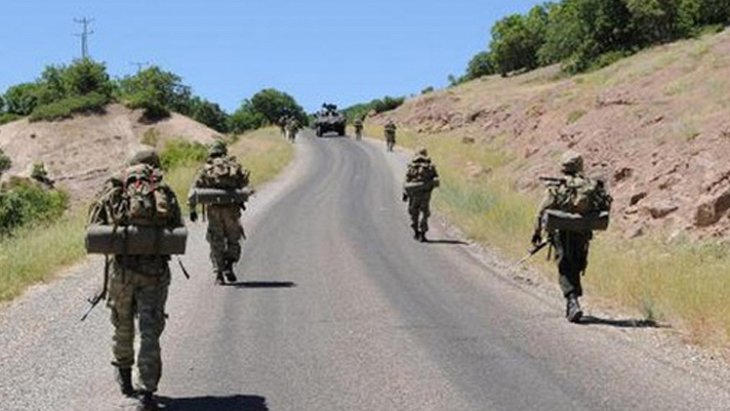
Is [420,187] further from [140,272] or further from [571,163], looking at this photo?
[140,272]

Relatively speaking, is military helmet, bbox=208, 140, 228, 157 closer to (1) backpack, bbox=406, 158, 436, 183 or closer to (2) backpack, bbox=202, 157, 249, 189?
(2) backpack, bbox=202, 157, 249, 189

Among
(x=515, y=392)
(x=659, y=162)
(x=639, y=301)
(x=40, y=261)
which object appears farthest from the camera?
(x=659, y=162)

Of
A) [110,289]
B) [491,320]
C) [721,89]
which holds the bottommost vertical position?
[491,320]

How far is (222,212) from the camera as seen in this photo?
15.1 m

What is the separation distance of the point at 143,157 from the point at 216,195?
661 centimetres

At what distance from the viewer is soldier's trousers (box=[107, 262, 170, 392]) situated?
7805 millimetres

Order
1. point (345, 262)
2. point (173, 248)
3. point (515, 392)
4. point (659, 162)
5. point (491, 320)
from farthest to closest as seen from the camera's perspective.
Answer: point (659, 162) < point (345, 262) < point (491, 320) < point (515, 392) < point (173, 248)

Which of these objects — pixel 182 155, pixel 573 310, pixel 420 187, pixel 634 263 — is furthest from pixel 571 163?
pixel 182 155

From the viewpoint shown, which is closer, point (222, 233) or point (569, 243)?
point (569, 243)

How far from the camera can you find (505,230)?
21.5 metres

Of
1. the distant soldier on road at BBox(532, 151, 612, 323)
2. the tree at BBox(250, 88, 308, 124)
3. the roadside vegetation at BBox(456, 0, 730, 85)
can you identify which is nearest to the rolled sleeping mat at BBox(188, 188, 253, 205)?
the distant soldier on road at BBox(532, 151, 612, 323)

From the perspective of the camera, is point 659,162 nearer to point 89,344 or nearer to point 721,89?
point 721,89

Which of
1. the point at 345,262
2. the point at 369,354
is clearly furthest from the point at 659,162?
the point at 369,354

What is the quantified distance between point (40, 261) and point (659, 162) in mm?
14740
